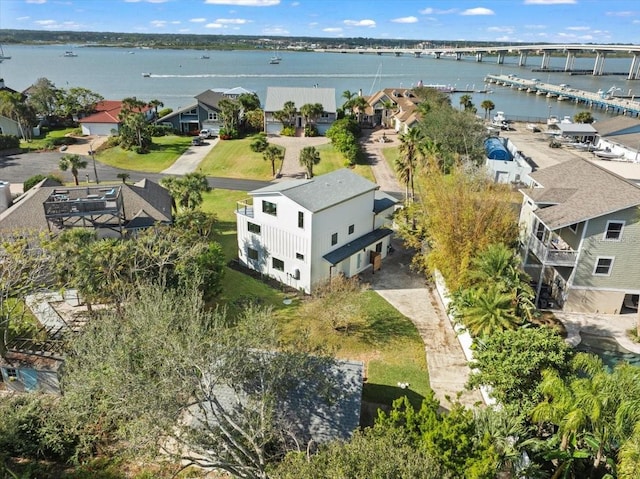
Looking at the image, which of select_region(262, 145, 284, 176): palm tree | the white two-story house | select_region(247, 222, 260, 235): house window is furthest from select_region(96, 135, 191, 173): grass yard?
the white two-story house

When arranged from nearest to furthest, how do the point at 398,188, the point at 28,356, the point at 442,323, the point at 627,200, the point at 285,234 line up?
the point at 28,356 → the point at 627,200 → the point at 442,323 → the point at 285,234 → the point at 398,188

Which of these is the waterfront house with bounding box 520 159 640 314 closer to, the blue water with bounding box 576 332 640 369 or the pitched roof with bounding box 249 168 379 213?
the blue water with bounding box 576 332 640 369

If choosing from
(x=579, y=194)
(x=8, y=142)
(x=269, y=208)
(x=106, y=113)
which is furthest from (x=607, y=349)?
(x=106, y=113)

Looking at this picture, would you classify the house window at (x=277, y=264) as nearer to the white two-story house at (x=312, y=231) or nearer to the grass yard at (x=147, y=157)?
the white two-story house at (x=312, y=231)

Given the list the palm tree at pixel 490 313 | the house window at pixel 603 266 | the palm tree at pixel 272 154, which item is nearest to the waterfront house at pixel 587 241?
the house window at pixel 603 266

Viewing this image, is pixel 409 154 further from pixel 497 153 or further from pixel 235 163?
pixel 235 163

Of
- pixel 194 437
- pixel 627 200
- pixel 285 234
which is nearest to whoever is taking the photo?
pixel 194 437

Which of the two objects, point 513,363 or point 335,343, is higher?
point 513,363

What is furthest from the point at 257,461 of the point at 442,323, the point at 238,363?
the point at 442,323

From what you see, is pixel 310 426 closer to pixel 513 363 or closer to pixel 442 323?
pixel 513 363
